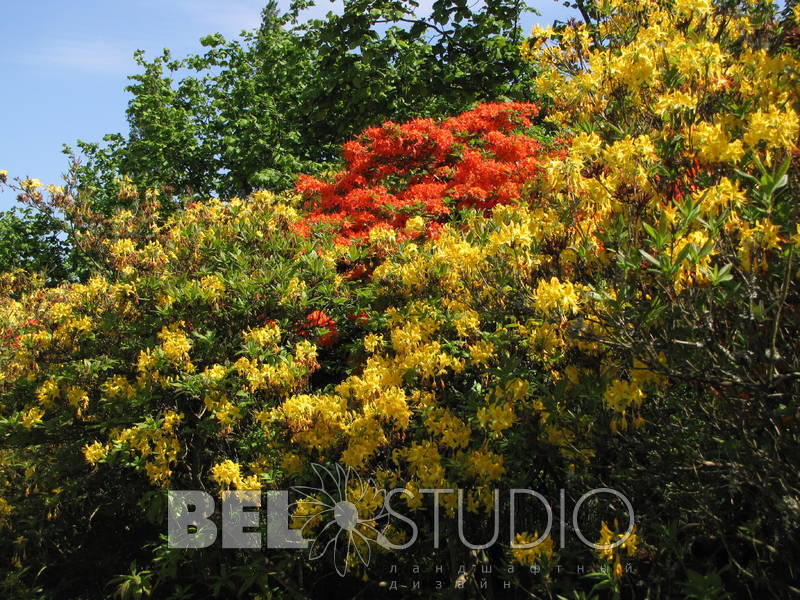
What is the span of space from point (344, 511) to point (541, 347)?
1.36 metres

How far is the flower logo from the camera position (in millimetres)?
3152

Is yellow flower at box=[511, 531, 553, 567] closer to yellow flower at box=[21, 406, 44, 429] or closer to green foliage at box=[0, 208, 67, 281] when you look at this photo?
yellow flower at box=[21, 406, 44, 429]

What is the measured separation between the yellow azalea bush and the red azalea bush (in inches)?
40.0

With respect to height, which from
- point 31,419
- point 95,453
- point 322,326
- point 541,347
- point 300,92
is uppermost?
point 300,92

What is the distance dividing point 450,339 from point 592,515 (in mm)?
1276

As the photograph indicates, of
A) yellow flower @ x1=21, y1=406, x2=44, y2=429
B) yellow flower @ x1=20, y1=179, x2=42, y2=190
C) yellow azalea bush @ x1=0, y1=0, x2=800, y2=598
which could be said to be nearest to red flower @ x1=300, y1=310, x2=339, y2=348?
yellow azalea bush @ x1=0, y1=0, x2=800, y2=598

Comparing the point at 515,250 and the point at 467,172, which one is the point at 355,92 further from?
the point at 515,250

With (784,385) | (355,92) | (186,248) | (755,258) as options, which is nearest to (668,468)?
(784,385)

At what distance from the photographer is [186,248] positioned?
506 cm

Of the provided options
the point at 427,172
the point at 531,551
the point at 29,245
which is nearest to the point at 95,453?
the point at 531,551

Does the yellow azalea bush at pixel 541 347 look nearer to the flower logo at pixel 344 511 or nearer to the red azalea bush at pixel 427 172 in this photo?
the flower logo at pixel 344 511

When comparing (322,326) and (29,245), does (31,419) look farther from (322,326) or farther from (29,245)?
(29,245)

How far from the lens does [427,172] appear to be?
270 inches

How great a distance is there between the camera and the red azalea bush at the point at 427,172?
597 cm
